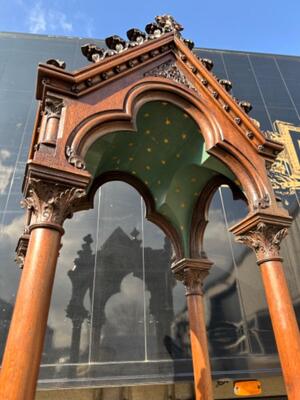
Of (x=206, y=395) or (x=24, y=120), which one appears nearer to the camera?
(x=206, y=395)

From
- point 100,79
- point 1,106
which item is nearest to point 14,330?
point 100,79

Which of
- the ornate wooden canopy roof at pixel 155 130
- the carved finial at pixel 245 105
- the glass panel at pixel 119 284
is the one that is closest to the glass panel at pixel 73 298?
the glass panel at pixel 119 284

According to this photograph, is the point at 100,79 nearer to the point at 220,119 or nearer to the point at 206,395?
the point at 220,119

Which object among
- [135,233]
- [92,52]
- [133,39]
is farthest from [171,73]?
[135,233]

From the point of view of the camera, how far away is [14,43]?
10.0m

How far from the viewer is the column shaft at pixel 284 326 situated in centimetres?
311

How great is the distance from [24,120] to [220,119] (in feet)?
20.0

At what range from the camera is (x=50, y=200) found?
2879mm

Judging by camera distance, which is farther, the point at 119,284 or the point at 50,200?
the point at 119,284

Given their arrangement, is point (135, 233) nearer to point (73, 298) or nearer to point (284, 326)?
point (73, 298)

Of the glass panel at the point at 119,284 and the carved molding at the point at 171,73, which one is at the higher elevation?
the carved molding at the point at 171,73

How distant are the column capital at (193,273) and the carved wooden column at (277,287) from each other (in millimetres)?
1629

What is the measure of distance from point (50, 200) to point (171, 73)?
2722 millimetres

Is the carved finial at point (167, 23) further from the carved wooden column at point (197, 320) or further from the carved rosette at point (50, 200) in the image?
the carved wooden column at point (197, 320)
